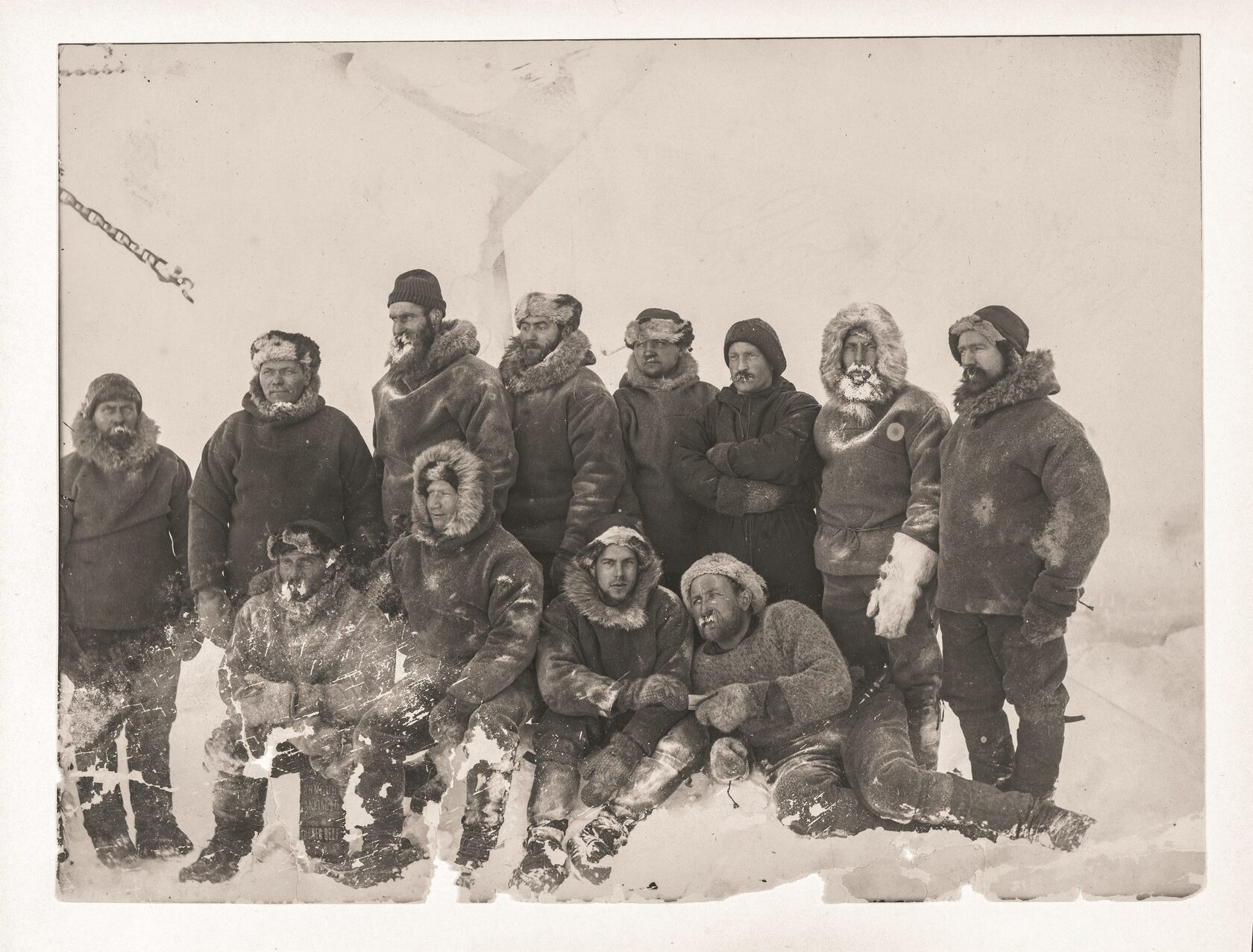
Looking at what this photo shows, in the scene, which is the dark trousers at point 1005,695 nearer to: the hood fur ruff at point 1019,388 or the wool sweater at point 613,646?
the hood fur ruff at point 1019,388

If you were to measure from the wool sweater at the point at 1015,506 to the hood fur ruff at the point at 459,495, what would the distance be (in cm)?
126

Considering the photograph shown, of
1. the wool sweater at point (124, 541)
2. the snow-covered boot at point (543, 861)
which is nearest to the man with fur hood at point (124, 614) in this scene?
the wool sweater at point (124, 541)

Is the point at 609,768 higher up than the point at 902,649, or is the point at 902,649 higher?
the point at 902,649

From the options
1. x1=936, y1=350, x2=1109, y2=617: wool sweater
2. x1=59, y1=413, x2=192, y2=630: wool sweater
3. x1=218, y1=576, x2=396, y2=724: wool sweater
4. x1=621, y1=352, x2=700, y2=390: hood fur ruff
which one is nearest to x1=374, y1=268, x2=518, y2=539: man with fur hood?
x1=218, y1=576, x2=396, y2=724: wool sweater

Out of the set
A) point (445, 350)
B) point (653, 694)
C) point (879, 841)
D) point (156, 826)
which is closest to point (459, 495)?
point (445, 350)

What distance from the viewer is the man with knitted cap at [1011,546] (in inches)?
140

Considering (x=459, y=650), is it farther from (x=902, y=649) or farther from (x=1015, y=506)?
(x=1015, y=506)

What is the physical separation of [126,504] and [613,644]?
1418 millimetres

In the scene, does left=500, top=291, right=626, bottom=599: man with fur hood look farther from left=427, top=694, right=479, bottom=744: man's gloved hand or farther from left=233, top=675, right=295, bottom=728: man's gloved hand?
left=233, top=675, right=295, bottom=728: man's gloved hand

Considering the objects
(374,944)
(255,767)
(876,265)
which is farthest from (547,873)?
(876,265)

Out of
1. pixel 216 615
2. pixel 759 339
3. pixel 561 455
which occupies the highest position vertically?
pixel 759 339

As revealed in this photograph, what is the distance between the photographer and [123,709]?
3666 mm

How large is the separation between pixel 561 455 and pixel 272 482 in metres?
0.81

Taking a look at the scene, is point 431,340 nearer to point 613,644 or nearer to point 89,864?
point 613,644
